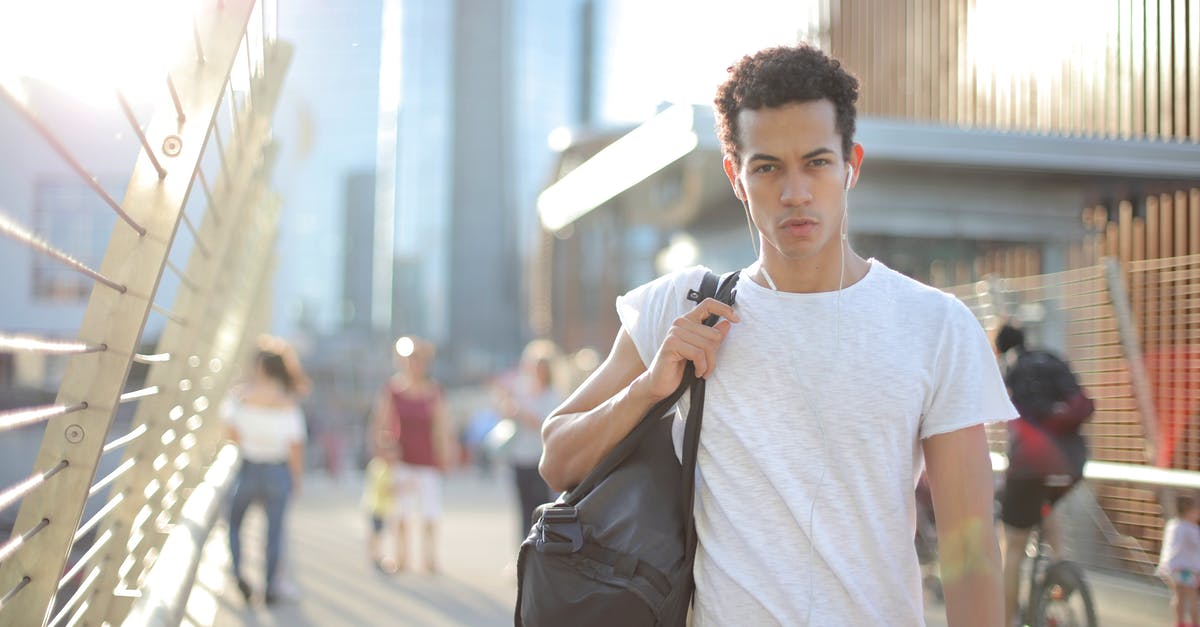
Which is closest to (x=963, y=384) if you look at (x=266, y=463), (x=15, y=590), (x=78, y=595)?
(x=15, y=590)

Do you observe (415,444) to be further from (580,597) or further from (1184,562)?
(580,597)

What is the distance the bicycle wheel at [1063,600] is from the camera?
524cm

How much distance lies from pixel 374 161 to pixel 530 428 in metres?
4.58

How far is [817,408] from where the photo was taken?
2.03 metres

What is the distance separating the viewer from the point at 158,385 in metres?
3.50

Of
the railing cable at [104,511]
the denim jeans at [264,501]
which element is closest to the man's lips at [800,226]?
the railing cable at [104,511]

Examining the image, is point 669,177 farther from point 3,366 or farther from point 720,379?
point 720,379

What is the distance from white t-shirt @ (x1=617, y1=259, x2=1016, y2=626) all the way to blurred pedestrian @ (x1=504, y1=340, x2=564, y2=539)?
22.9 ft

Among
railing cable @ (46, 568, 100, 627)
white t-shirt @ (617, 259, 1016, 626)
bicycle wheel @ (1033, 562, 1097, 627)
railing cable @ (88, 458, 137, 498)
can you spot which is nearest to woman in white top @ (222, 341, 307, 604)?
bicycle wheel @ (1033, 562, 1097, 627)

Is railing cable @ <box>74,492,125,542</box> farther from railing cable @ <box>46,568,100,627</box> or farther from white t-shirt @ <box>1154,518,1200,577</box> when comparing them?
white t-shirt @ <box>1154,518,1200,577</box>

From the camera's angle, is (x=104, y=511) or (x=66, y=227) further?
(x=66, y=227)

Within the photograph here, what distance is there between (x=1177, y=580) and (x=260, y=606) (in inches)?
225

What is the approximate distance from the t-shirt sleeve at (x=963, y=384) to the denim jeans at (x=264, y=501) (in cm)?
685

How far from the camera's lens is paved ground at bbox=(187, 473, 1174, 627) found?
20.2 feet
